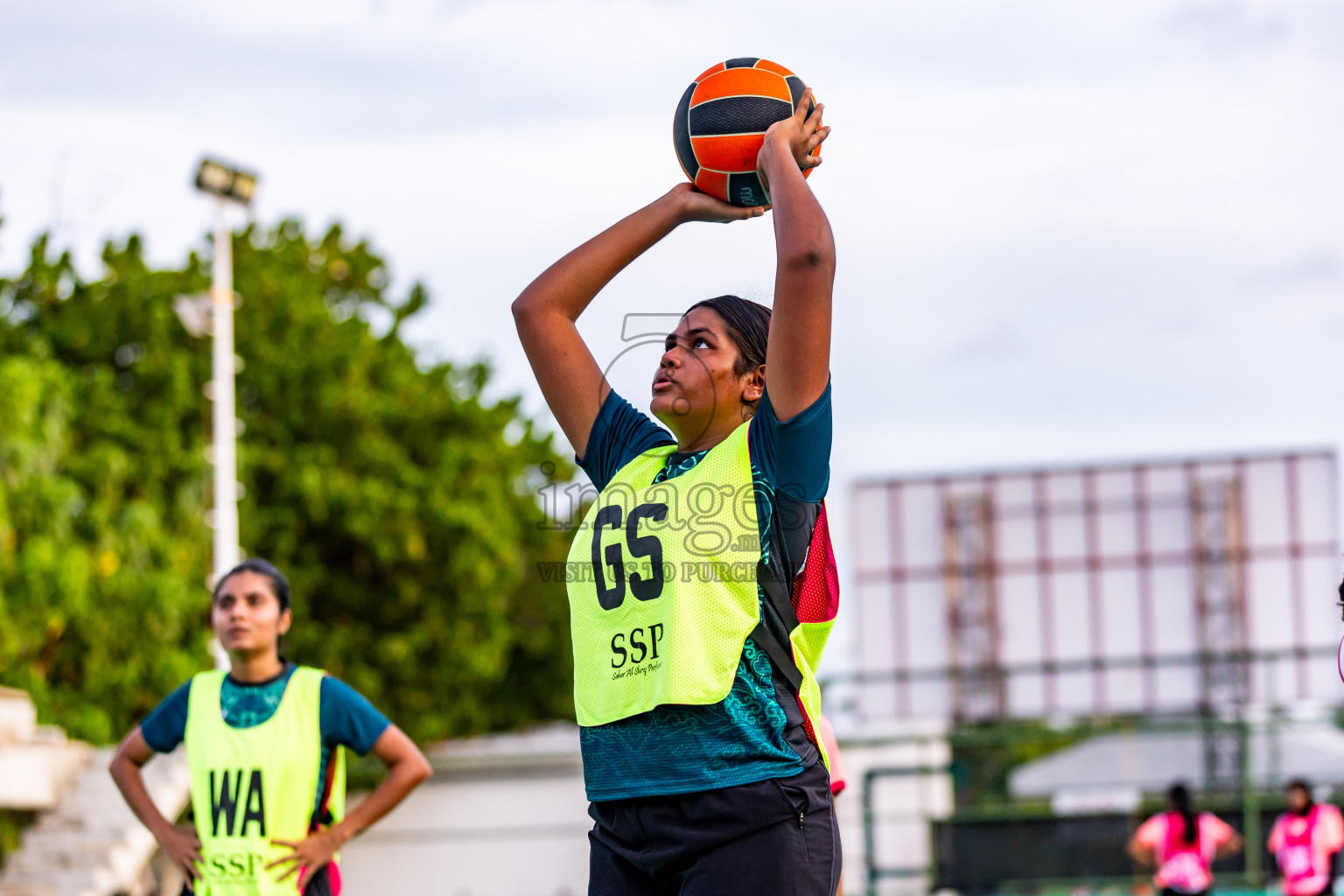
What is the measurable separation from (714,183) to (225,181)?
51.0ft

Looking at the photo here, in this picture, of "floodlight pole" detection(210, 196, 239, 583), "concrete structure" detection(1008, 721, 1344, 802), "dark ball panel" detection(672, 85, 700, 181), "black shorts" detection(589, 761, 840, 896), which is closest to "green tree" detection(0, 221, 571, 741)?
"floodlight pole" detection(210, 196, 239, 583)

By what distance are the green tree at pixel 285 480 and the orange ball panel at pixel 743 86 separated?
15900mm

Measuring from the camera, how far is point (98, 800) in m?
15.6

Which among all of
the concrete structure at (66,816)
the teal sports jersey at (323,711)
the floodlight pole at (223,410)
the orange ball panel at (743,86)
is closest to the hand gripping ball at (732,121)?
the orange ball panel at (743,86)

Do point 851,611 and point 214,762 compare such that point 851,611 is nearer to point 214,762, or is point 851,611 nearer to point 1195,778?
point 1195,778

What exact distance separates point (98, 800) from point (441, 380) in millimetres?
11526

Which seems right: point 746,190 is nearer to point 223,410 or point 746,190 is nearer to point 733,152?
point 733,152

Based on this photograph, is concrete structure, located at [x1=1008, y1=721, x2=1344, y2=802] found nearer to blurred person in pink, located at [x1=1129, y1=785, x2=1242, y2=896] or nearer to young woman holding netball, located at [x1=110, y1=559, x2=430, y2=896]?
blurred person in pink, located at [x1=1129, y1=785, x2=1242, y2=896]

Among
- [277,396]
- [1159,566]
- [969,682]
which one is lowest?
[969,682]

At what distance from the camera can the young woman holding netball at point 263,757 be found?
500 centimetres

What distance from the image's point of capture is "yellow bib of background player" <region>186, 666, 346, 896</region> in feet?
16.3

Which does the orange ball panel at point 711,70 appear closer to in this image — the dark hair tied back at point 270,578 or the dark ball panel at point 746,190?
the dark ball panel at point 746,190

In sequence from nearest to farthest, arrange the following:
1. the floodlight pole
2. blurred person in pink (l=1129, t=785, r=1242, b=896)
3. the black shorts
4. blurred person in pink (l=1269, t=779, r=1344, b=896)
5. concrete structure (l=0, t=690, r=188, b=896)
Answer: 1. the black shorts
2. blurred person in pink (l=1269, t=779, r=1344, b=896)
3. blurred person in pink (l=1129, t=785, r=1242, b=896)
4. concrete structure (l=0, t=690, r=188, b=896)
5. the floodlight pole

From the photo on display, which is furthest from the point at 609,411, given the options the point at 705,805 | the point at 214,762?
the point at 214,762
